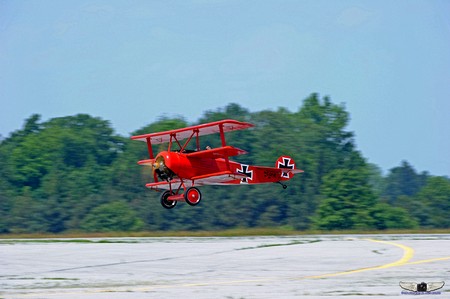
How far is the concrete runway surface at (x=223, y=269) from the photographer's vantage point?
1798cm

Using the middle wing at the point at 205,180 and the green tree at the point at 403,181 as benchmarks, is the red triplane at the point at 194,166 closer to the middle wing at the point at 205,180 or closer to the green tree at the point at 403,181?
the middle wing at the point at 205,180

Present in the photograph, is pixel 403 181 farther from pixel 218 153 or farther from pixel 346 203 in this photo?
pixel 218 153

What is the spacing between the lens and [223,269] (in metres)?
22.6

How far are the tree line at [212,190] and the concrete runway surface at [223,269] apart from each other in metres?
40.1

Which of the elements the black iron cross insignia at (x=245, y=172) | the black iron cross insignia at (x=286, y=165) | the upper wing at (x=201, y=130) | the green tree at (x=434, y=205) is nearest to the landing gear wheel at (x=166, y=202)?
the upper wing at (x=201, y=130)

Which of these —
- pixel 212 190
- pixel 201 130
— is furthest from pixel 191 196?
pixel 212 190

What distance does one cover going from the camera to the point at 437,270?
72.1ft

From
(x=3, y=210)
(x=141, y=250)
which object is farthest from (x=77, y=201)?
(x=141, y=250)

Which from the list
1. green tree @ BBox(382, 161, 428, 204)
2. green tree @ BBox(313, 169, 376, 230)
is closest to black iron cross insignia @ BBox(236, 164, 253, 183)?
green tree @ BBox(313, 169, 376, 230)

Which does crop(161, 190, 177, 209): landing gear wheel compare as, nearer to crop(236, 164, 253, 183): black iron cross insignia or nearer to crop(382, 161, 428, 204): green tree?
crop(236, 164, 253, 183): black iron cross insignia

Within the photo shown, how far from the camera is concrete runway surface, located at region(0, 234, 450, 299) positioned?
59.0 ft

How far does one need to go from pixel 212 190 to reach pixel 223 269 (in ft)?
191

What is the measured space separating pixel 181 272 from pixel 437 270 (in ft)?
25.9

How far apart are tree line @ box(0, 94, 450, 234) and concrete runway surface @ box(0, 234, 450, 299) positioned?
132ft
